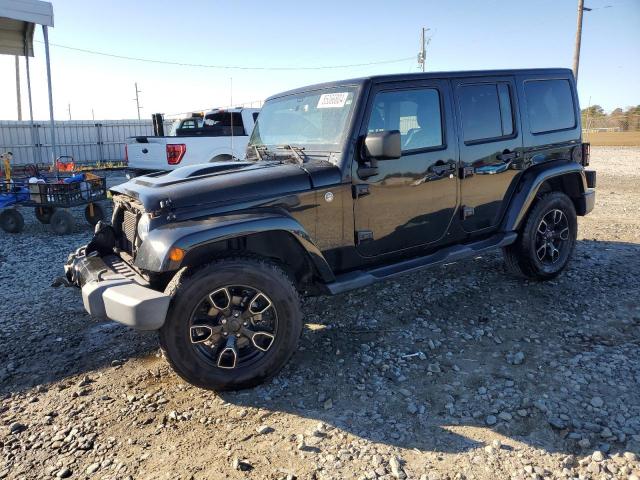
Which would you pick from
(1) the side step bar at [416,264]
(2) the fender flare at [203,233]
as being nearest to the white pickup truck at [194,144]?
(1) the side step bar at [416,264]

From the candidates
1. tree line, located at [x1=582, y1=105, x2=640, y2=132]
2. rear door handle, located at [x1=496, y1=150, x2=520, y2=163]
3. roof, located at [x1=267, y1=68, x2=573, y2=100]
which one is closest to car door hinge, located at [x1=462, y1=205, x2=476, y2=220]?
rear door handle, located at [x1=496, y1=150, x2=520, y2=163]

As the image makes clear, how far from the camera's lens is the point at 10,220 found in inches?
321

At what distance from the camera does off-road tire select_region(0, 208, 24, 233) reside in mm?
8141

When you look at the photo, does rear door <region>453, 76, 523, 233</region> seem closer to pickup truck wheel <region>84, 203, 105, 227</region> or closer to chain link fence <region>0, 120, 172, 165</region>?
pickup truck wheel <region>84, 203, 105, 227</region>

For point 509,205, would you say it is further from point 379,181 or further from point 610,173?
point 610,173

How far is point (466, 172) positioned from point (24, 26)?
481 inches

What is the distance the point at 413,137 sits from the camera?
408 cm

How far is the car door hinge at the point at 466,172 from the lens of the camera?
434cm

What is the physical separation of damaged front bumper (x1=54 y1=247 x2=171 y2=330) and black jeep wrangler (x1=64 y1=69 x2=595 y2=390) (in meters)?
0.01

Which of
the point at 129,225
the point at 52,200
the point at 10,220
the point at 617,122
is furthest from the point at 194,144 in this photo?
the point at 617,122

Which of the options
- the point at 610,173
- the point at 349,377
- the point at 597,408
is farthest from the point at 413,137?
the point at 610,173

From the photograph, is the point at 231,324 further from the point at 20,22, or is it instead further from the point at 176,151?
the point at 20,22

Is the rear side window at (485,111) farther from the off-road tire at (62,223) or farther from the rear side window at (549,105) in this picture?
the off-road tire at (62,223)

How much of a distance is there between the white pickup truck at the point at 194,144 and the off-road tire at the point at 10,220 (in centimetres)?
228
